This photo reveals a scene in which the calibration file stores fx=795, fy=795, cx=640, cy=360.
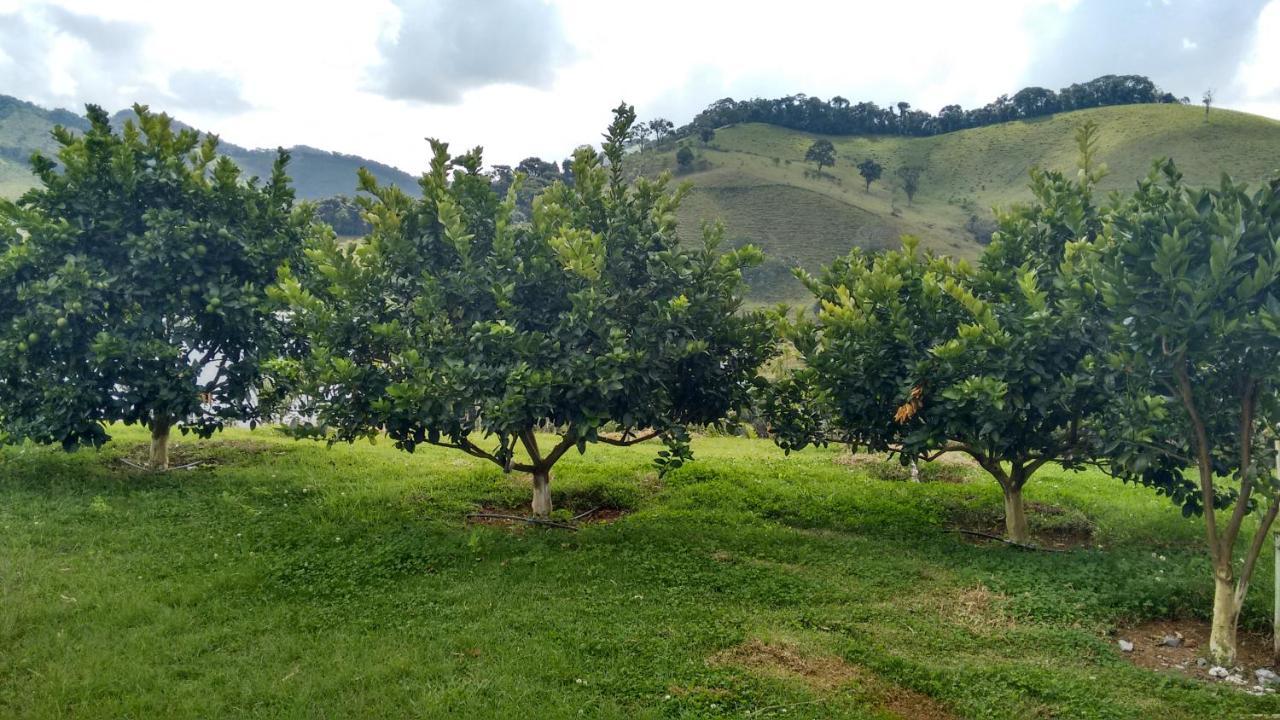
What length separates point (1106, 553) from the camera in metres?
10.9

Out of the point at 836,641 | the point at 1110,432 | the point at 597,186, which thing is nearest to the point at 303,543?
the point at 597,186

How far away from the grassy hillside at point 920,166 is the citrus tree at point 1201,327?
64.4m

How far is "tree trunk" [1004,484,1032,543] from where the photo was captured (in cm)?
1144

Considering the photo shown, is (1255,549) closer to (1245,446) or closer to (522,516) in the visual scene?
(1245,446)

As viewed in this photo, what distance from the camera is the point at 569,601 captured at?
8.87m

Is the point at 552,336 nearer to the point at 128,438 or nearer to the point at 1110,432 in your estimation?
the point at 1110,432

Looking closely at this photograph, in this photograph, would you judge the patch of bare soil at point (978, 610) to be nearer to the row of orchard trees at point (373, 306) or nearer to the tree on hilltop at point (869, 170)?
the row of orchard trees at point (373, 306)

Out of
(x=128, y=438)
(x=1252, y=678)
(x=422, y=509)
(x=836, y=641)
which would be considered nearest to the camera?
(x=1252, y=678)

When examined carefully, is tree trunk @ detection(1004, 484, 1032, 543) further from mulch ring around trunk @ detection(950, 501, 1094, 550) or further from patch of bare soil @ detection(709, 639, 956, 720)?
patch of bare soil @ detection(709, 639, 956, 720)

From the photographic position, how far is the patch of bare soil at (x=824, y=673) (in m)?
6.82

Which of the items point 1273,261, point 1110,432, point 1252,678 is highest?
point 1273,261

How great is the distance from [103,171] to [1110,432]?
14.7 meters

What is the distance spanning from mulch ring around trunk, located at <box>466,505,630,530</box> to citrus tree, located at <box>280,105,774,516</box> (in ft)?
3.99

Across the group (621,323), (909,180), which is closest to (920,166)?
(909,180)
